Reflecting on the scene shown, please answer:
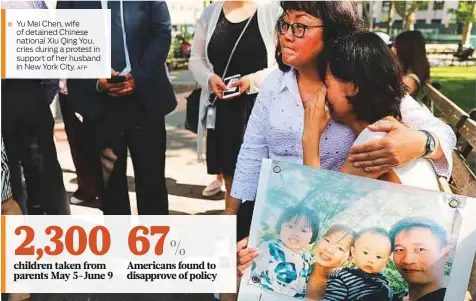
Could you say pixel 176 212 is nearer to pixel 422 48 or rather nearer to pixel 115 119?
pixel 115 119

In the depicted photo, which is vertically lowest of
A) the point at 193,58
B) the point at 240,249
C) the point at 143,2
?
the point at 240,249

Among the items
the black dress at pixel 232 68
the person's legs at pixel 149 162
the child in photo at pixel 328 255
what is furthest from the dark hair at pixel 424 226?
the person's legs at pixel 149 162

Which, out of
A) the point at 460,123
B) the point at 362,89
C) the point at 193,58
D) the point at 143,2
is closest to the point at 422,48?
the point at 460,123

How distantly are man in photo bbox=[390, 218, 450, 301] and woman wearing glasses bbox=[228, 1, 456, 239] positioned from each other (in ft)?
0.50

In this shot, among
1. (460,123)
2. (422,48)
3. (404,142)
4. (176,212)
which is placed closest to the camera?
(404,142)

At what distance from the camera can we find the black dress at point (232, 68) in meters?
2.18

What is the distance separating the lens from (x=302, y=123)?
4.25 feet

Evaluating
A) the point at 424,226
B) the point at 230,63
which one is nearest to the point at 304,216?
the point at 424,226

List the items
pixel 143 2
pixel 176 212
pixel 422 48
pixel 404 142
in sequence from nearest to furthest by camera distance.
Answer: pixel 404 142 < pixel 143 2 < pixel 176 212 < pixel 422 48

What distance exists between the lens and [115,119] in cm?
230

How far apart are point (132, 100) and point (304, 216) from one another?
4.54ft

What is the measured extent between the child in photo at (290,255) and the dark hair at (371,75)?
298 mm

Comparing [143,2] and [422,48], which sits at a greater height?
[143,2]

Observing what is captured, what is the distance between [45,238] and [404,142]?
60.1 inches
